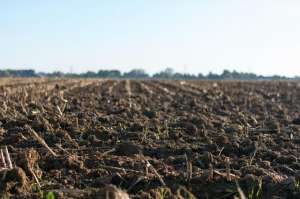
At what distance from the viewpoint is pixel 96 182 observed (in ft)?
18.3

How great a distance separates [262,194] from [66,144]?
307 cm

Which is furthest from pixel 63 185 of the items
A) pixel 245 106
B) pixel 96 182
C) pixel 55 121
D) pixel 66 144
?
pixel 245 106

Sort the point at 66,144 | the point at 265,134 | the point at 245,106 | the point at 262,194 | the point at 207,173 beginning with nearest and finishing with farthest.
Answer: the point at 262,194 → the point at 207,173 → the point at 66,144 → the point at 265,134 → the point at 245,106

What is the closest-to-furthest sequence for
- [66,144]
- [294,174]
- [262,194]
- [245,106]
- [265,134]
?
[262,194] < [294,174] < [66,144] < [265,134] < [245,106]

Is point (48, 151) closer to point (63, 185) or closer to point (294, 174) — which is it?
point (63, 185)

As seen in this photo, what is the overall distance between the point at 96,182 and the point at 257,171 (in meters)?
1.62

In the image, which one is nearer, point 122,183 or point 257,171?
Result: point 122,183

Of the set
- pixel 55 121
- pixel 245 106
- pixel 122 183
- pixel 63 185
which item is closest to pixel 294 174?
pixel 122 183

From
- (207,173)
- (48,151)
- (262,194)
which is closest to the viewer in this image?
(262,194)

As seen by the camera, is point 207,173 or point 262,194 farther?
point 207,173

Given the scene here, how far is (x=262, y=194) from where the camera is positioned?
17.9ft

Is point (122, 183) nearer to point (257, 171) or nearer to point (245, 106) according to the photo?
point (257, 171)

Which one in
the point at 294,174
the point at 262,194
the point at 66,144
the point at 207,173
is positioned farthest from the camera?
the point at 66,144

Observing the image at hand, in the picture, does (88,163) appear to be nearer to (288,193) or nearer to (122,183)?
(122,183)
